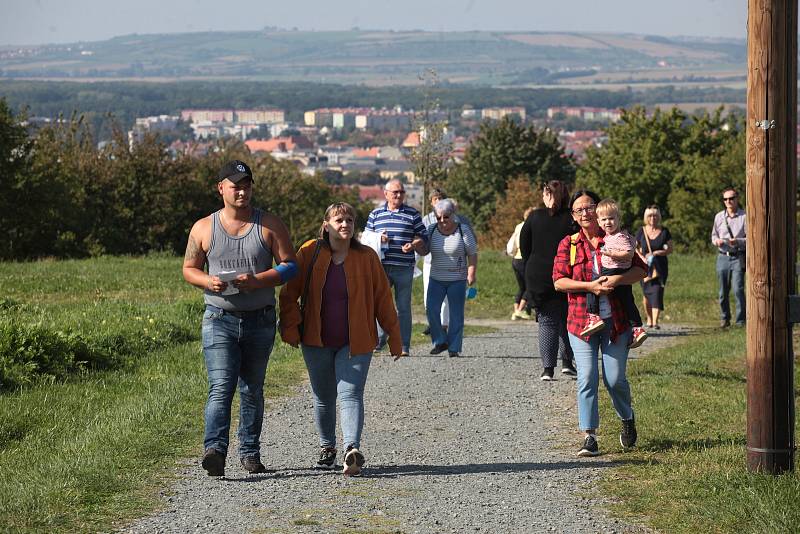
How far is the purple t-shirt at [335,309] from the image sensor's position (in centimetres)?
808

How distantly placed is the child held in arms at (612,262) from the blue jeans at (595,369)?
0.10 meters

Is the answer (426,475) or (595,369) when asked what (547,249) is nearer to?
(595,369)

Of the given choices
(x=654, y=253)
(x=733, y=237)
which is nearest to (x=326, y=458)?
(x=654, y=253)

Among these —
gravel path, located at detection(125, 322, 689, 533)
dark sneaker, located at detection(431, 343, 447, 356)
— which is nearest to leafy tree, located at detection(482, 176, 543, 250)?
dark sneaker, located at detection(431, 343, 447, 356)

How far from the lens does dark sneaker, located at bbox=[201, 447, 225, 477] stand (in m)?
7.75

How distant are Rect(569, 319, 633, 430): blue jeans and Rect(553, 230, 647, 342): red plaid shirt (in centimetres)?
5

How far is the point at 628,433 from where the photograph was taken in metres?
8.80

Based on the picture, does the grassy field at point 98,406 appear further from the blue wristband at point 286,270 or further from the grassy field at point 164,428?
the blue wristband at point 286,270

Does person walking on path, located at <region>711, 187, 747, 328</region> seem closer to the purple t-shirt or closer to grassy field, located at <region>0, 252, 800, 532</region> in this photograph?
grassy field, located at <region>0, 252, 800, 532</region>

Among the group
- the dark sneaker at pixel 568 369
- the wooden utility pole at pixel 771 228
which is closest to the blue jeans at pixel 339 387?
the wooden utility pole at pixel 771 228

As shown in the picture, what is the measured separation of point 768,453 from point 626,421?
1.47 m

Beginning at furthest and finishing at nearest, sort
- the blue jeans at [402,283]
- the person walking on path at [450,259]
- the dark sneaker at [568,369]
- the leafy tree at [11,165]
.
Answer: the leafy tree at [11,165] → the person walking on path at [450,259] → the blue jeans at [402,283] → the dark sneaker at [568,369]

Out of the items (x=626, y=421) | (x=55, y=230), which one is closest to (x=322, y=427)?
(x=626, y=421)

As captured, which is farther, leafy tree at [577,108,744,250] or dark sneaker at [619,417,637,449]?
leafy tree at [577,108,744,250]
